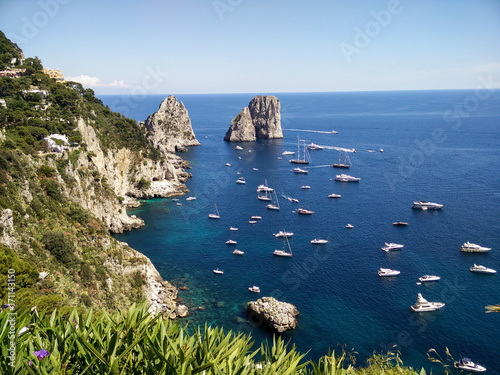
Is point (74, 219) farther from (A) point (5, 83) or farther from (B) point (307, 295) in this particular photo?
(A) point (5, 83)

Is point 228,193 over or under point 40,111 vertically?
under

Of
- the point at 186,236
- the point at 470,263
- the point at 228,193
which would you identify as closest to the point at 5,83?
the point at 186,236

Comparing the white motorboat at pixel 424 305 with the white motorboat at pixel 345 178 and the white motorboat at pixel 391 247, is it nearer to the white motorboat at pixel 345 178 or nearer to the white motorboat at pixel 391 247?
the white motorboat at pixel 391 247

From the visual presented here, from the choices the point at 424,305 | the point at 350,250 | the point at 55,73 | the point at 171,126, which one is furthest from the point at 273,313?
the point at 171,126

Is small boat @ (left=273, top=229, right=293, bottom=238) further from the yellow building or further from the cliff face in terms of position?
the cliff face

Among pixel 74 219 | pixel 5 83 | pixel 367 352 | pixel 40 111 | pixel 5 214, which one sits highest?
pixel 5 83

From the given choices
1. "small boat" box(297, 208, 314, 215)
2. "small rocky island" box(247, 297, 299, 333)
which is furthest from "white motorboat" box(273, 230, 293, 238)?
"small rocky island" box(247, 297, 299, 333)
